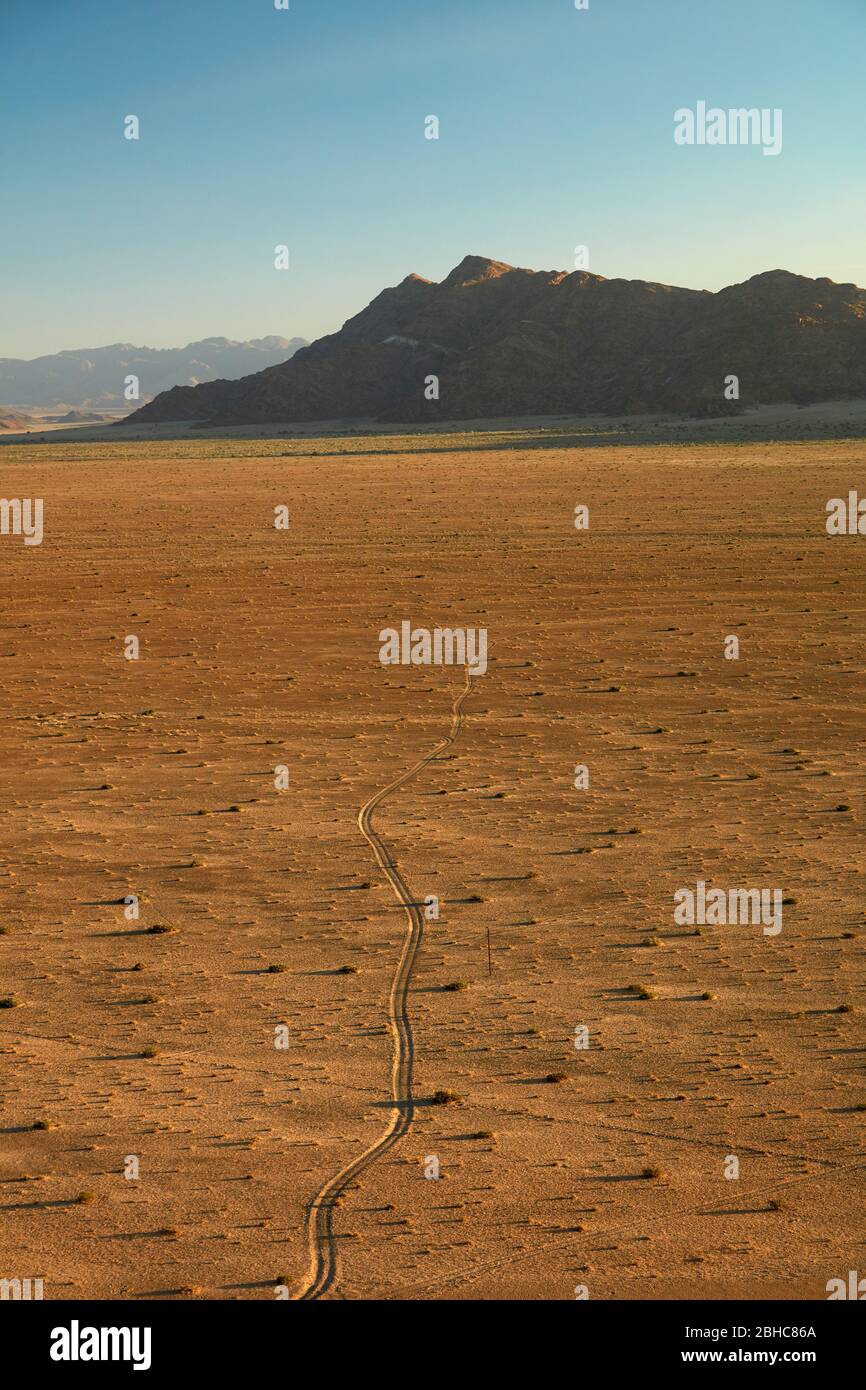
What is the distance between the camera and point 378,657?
3662cm

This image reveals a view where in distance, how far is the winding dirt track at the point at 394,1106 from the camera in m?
10.7

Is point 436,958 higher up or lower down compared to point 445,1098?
higher up

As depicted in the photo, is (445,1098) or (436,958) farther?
(436,958)

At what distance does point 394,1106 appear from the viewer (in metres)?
13.3

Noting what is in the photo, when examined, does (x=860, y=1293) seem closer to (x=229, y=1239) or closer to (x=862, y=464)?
(x=229, y=1239)

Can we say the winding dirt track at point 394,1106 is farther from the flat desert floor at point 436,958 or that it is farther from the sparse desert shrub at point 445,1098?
the sparse desert shrub at point 445,1098

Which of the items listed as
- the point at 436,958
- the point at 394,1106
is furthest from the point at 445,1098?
the point at 436,958

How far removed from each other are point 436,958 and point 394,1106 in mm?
3737

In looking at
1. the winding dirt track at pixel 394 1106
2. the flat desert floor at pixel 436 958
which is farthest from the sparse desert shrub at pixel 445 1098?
the winding dirt track at pixel 394 1106

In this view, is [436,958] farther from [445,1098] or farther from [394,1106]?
[394,1106]

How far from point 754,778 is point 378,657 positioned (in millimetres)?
14093

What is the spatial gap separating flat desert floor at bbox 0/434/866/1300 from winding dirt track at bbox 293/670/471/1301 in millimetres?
53

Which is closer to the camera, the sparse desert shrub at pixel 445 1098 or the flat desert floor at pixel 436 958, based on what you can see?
the flat desert floor at pixel 436 958

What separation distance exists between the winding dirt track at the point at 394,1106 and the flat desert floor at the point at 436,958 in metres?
0.05
